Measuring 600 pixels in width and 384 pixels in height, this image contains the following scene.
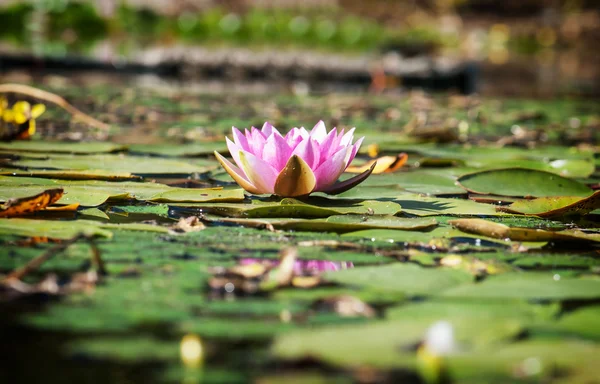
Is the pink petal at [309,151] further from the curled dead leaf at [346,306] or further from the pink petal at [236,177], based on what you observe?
the curled dead leaf at [346,306]

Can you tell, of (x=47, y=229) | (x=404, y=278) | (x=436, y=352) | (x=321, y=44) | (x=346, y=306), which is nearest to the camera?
(x=436, y=352)

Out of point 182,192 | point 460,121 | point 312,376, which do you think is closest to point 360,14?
point 460,121

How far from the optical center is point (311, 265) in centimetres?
116

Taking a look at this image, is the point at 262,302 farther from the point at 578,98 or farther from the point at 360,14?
the point at 360,14

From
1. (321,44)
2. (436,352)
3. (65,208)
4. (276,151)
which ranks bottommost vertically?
(436,352)

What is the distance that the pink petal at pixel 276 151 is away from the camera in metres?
1.51

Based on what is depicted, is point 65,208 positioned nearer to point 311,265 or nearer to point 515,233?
point 311,265

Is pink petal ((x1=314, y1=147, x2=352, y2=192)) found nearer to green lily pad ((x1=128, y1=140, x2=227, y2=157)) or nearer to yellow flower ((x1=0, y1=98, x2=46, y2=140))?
green lily pad ((x1=128, y1=140, x2=227, y2=157))

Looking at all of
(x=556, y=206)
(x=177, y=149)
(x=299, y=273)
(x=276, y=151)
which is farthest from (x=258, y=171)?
(x=177, y=149)

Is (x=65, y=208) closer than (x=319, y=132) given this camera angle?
Yes

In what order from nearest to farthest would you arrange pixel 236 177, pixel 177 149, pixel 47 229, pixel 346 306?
pixel 346 306 < pixel 47 229 < pixel 236 177 < pixel 177 149

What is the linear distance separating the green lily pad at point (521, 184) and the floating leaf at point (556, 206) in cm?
20

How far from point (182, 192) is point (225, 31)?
8292mm

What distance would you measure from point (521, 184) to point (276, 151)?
0.67 metres
